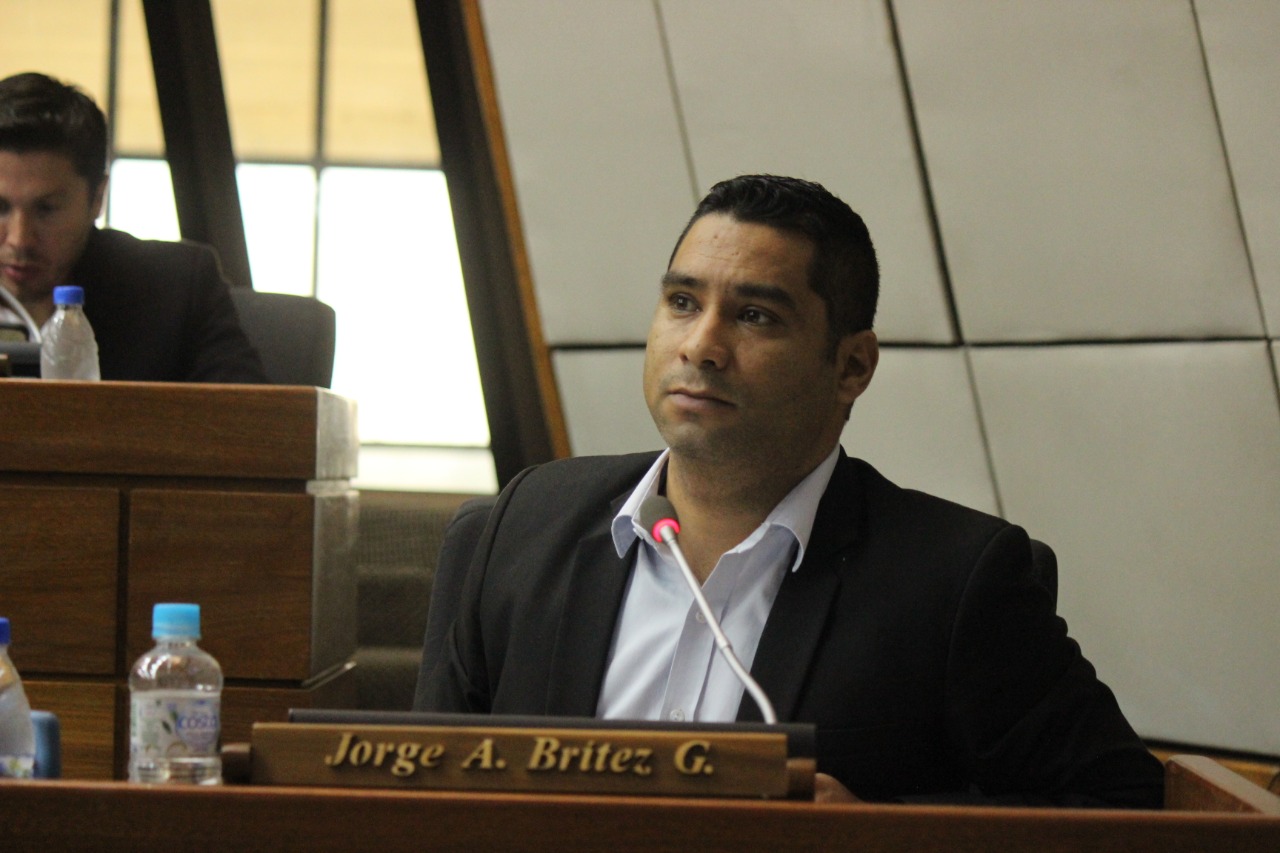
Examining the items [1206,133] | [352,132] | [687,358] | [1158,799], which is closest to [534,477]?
[687,358]

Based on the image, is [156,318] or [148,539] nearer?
[148,539]

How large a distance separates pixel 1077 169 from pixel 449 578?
2.31m

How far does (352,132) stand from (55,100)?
350cm

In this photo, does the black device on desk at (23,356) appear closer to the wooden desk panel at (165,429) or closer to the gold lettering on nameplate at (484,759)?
the wooden desk panel at (165,429)

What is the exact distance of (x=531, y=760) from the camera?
98 centimetres

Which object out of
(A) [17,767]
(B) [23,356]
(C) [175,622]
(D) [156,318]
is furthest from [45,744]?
(D) [156,318]

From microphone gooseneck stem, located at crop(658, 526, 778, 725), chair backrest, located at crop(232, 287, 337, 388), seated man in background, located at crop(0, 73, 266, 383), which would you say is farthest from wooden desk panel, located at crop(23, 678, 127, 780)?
microphone gooseneck stem, located at crop(658, 526, 778, 725)

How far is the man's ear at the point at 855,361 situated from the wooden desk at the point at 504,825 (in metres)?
0.93

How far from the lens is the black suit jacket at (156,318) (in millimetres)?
2768

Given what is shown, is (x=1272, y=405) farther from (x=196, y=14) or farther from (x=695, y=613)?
(x=196, y=14)

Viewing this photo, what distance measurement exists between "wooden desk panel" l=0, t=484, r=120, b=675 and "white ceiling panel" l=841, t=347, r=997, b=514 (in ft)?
7.53

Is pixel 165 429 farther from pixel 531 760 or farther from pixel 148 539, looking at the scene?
pixel 531 760

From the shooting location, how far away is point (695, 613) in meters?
1.59

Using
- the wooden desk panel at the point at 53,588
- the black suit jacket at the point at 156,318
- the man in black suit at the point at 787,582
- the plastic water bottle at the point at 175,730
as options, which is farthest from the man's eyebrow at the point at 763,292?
the black suit jacket at the point at 156,318
